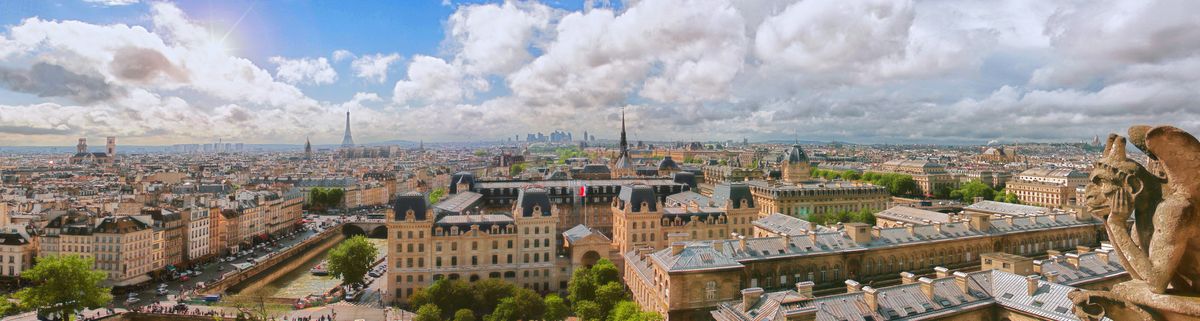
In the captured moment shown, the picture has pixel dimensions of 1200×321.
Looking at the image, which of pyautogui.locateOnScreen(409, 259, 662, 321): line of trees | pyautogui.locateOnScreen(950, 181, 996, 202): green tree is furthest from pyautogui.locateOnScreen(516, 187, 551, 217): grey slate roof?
pyautogui.locateOnScreen(950, 181, 996, 202): green tree

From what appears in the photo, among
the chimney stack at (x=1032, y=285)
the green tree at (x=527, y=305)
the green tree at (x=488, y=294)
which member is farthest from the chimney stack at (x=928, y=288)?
the green tree at (x=488, y=294)

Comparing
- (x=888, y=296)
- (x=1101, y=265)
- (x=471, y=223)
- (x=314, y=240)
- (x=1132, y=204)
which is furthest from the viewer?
(x=314, y=240)

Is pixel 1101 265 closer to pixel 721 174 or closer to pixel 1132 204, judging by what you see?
pixel 1132 204

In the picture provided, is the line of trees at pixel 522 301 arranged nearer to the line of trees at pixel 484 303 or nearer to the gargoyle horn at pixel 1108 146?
the line of trees at pixel 484 303

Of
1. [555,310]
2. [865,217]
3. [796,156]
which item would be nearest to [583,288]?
[555,310]

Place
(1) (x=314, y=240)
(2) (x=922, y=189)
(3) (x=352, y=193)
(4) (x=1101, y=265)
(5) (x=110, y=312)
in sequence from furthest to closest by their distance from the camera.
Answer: (2) (x=922, y=189) → (3) (x=352, y=193) → (1) (x=314, y=240) → (5) (x=110, y=312) → (4) (x=1101, y=265)

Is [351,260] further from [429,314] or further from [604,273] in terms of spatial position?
[604,273]

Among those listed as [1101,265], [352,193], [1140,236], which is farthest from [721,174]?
[1140,236]

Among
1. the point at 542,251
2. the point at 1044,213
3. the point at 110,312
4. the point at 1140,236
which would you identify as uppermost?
the point at 1140,236
